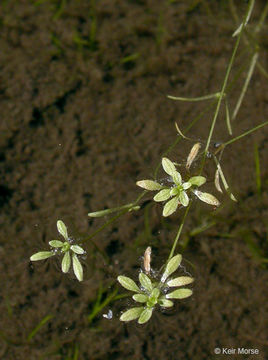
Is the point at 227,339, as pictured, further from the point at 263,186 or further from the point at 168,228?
the point at 263,186

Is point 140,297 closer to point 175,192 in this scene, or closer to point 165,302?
point 165,302

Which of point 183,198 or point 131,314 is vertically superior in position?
point 183,198

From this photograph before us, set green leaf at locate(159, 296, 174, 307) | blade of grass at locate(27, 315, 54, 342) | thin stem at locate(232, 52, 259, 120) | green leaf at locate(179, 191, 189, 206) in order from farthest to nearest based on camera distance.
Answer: thin stem at locate(232, 52, 259, 120) → blade of grass at locate(27, 315, 54, 342) → green leaf at locate(179, 191, 189, 206) → green leaf at locate(159, 296, 174, 307)

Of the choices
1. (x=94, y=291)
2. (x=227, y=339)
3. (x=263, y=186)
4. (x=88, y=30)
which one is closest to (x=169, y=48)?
(x=88, y=30)

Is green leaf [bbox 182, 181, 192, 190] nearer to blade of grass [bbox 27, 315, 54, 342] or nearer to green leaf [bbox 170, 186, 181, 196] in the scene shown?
green leaf [bbox 170, 186, 181, 196]

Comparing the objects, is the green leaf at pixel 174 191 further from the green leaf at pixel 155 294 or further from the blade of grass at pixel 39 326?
the blade of grass at pixel 39 326

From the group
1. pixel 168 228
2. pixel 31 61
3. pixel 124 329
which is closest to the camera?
pixel 124 329

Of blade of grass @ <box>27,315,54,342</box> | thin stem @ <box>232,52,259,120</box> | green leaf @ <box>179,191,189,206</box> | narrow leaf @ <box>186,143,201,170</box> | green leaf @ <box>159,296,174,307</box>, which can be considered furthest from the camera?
thin stem @ <box>232,52,259,120</box>

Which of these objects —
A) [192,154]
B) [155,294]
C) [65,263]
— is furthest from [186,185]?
[65,263]

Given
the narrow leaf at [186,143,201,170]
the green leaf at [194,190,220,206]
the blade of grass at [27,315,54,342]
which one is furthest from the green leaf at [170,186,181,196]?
the blade of grass at [27,315,54,342]
